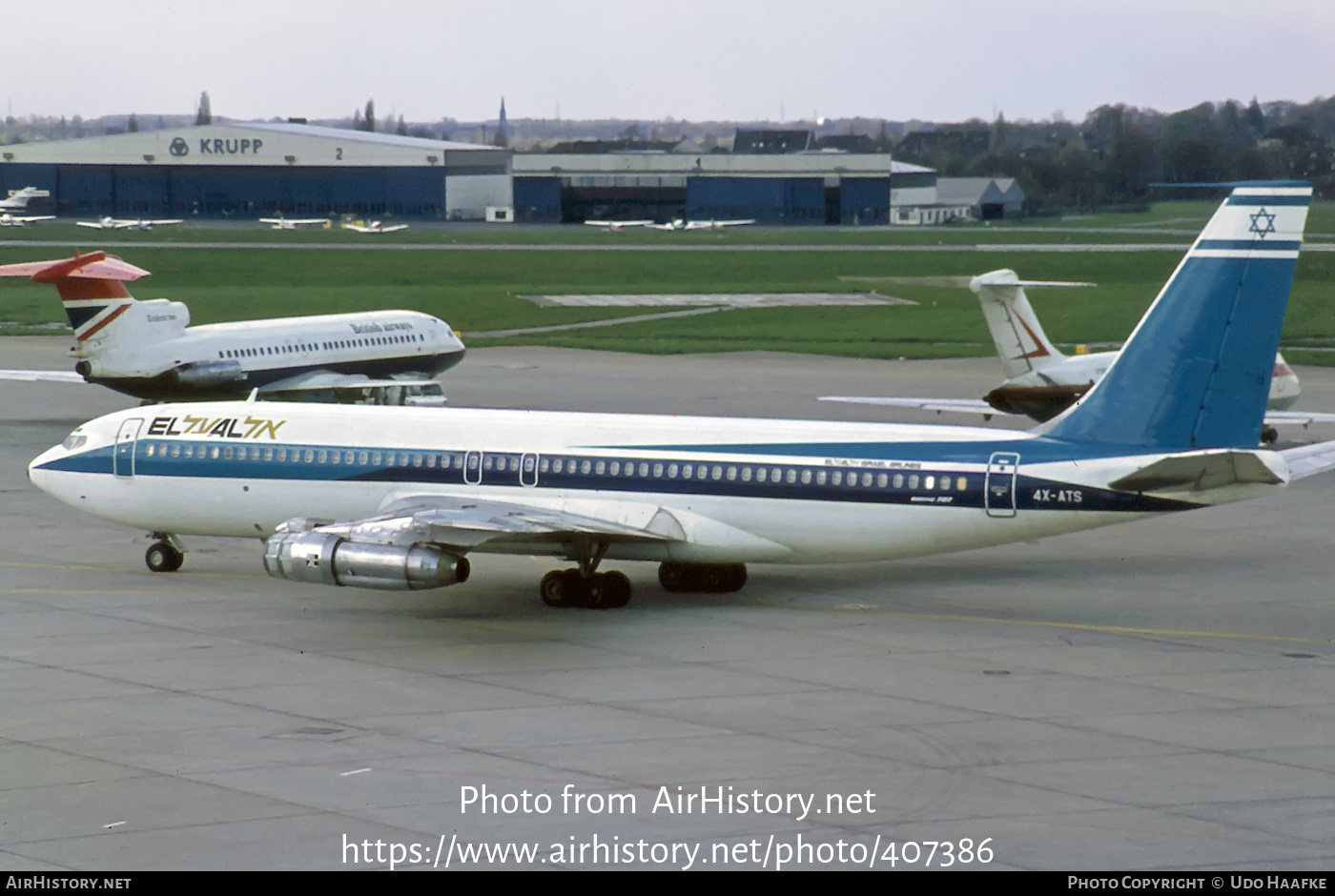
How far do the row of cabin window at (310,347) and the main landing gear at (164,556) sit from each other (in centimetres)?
2455

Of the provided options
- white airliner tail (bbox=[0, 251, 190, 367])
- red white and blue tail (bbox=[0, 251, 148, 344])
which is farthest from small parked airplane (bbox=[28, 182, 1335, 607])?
white airliner tail (bbox=[0, 251, 190, 367])

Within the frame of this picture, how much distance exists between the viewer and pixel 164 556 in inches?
1519

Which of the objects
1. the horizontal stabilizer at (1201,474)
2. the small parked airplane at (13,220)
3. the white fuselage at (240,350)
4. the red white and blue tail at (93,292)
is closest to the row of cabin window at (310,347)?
the white fuselage at (240,350)

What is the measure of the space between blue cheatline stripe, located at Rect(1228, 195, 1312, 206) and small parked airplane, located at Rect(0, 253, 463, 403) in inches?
1503

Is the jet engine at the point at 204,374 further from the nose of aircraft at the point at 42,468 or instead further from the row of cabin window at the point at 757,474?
the row of cabin window at the point at 757,474

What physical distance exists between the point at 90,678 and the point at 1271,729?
1864cm

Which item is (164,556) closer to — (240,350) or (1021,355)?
(240,350)

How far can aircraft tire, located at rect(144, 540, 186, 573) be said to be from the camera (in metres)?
38.6

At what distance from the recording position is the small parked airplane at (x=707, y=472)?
31656 millimetres

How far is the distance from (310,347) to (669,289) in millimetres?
62716

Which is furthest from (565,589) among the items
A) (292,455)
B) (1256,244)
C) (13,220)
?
(13,220)
